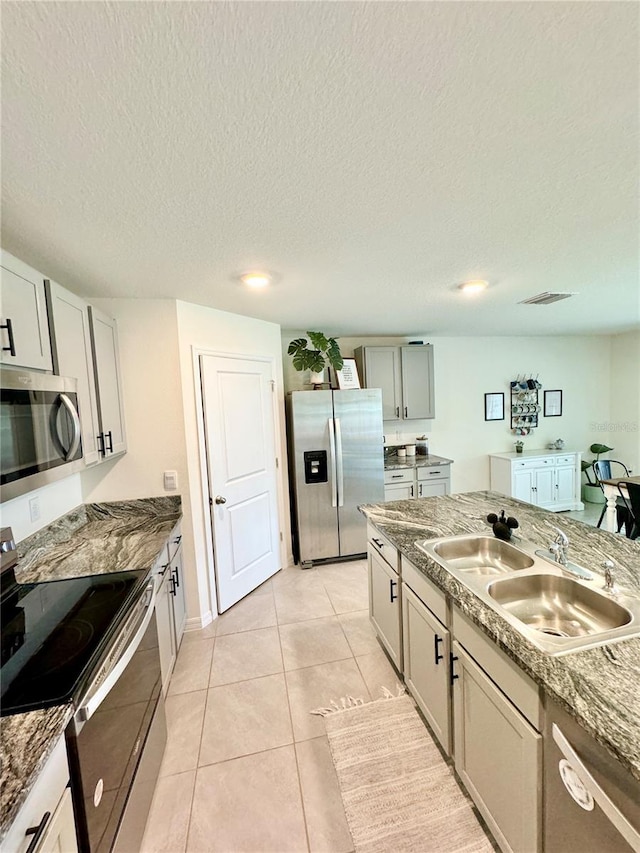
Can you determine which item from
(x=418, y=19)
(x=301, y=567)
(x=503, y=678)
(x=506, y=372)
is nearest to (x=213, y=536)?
(x=301, y=567)

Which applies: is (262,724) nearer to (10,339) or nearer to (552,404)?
(10,339)

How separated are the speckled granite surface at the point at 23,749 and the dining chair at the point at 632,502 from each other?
3.80m

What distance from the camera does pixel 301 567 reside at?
3502mm

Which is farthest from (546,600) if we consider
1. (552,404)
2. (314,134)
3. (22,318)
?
(552,404)

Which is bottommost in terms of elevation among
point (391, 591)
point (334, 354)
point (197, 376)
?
point (391, 591)

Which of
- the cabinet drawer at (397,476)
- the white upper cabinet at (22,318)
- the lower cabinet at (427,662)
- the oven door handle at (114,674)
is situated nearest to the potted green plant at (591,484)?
the cabinet drawer at (397,476)

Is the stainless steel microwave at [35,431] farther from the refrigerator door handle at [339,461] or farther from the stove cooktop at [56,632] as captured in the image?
the refrigerator door handle at [339,461]

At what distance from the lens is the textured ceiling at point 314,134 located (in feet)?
2.32

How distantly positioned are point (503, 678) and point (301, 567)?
2630mm

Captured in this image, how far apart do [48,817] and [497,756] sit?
127cm

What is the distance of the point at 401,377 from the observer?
414cm

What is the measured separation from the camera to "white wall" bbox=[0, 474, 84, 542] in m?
1.68

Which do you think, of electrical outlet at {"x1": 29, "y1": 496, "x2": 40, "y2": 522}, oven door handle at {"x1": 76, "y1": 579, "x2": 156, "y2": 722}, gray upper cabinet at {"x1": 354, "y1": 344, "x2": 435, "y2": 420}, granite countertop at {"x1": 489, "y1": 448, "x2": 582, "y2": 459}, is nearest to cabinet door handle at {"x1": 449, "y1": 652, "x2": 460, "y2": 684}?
oven door handle at {"x1": 76, "y1": 579, "x2": 156, "y2": 722}

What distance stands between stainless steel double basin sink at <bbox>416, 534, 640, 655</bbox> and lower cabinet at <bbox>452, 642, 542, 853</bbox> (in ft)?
0.78
